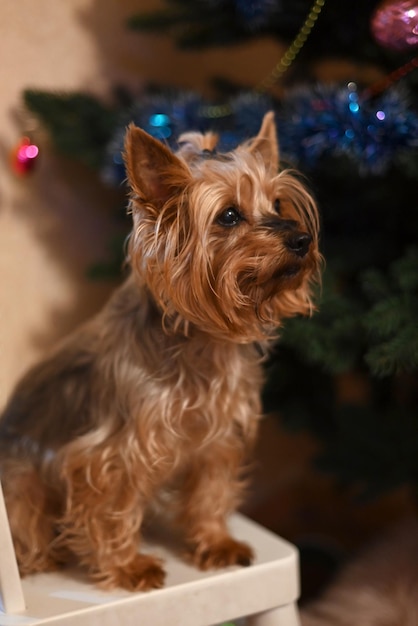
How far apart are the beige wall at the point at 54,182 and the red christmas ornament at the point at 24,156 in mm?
58

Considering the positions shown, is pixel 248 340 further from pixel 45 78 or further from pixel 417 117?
pixel 45 78

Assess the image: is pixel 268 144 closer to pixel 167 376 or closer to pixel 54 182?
pixel 167 376

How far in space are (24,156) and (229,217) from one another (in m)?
0.59

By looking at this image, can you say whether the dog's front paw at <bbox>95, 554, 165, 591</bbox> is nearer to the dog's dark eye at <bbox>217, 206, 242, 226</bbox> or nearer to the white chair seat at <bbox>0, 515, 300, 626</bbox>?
the white chair seat at <bbox>0, 515, 300, 626</bbox>

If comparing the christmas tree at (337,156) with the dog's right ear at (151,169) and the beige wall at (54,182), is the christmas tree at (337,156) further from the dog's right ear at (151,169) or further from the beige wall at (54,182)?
the dog's right ear at (151,169)

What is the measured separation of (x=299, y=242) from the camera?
3.01 ft

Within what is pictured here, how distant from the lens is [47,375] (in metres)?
1.13

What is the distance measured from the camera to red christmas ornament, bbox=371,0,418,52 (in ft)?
3.36

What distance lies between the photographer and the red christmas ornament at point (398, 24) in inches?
40.3

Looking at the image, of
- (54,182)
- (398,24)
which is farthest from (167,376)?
(54,182)

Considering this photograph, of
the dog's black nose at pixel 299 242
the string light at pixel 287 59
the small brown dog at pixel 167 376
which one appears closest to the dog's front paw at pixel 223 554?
the small brown dog at pixel 167 376

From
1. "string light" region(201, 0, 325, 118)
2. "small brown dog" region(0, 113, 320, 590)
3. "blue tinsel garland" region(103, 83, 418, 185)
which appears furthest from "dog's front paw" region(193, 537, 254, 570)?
"string light" region(201, 0, 325, 118)

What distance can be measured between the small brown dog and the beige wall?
35 cm

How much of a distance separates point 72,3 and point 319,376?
2.91ft
